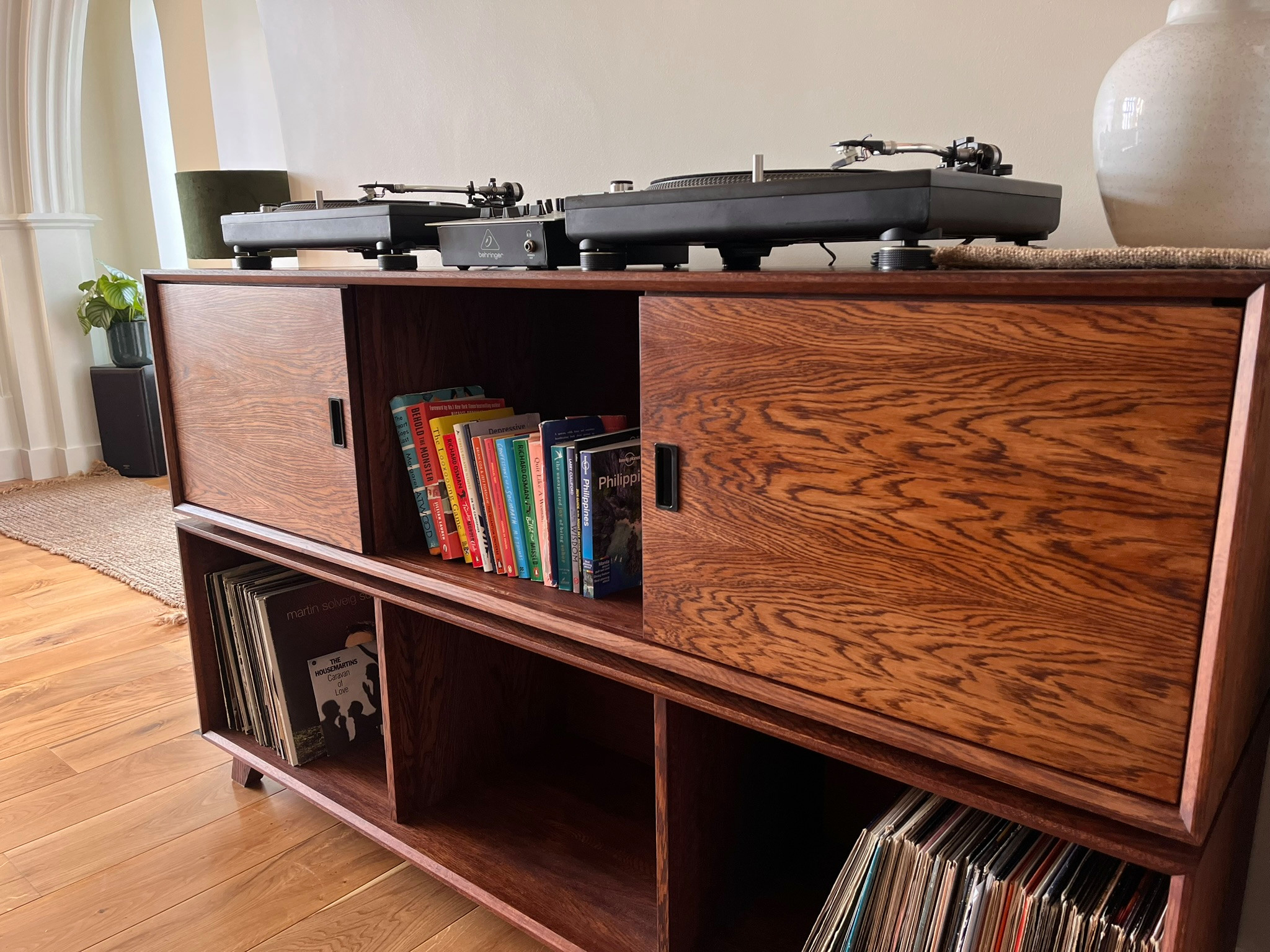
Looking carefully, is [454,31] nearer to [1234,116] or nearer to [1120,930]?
[1234,116]

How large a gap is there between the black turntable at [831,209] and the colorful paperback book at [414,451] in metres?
0.46

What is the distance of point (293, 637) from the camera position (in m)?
1.69

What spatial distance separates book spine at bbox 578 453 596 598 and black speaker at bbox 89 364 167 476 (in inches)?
137

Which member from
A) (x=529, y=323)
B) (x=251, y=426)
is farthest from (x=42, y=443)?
(x=529, y=323)

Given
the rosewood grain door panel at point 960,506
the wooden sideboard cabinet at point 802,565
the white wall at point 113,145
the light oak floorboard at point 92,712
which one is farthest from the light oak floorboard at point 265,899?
the white wall at point 113,145

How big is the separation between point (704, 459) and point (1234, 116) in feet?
1.77

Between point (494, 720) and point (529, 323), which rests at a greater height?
point (529, 323)

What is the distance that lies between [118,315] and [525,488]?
140 inches

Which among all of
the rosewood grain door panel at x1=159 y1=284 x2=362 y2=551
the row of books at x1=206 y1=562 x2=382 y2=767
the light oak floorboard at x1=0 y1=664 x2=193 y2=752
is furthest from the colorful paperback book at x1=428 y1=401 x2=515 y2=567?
the light oak floorboard at x1=0 y1=664 x2=193 y2=752

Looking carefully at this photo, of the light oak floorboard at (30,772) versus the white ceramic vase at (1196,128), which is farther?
the light oak floorboard at (30,772)

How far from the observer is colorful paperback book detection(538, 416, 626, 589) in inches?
48.6

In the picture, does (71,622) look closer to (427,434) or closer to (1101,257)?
(427,434)

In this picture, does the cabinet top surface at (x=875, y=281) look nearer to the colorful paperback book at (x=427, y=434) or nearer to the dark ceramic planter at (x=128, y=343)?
the colorful paperback book at (x=427, y=434)

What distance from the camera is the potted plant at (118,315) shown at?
4.07 meters
